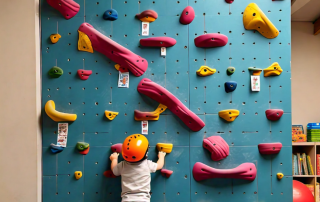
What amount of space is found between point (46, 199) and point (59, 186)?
0.64 ft

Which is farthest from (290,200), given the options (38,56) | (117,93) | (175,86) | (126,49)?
(38,56)

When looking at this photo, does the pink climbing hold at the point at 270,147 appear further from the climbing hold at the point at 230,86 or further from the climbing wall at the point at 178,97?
the climbing hold at the point at 230,86

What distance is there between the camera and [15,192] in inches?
82.9

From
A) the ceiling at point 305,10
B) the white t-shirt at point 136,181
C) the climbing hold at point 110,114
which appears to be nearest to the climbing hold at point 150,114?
the climbing hold at point 110,114

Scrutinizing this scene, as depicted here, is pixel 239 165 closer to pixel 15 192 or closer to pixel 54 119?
pixel 54 119

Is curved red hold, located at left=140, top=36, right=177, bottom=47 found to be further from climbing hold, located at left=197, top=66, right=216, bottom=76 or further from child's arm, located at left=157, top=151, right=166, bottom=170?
child's arm, located at left=157, top=151, right=166, bottom=170

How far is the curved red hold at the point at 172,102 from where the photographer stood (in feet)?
7.21

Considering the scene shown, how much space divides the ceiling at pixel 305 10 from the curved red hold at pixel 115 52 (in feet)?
8.34

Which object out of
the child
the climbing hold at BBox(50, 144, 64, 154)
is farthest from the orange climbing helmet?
the climbing hold at BBox(50, 144, 64, 154)

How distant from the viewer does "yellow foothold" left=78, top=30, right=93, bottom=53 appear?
2252 millimetres

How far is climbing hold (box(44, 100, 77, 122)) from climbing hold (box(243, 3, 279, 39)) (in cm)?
218

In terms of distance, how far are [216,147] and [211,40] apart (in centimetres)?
116

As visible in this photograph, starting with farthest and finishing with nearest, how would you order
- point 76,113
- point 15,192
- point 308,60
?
point 308,60, point 76,113, point 15,192

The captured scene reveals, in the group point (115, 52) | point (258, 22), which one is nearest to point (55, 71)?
point (115, 52)
